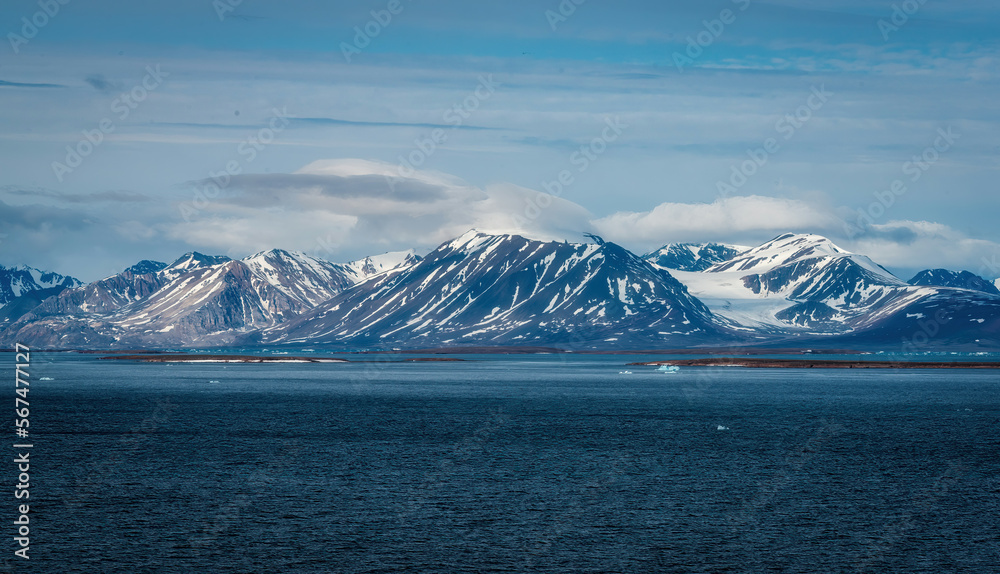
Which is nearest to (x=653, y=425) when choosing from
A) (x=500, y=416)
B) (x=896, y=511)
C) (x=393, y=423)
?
(x=500, y=416)

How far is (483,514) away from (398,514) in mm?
4810

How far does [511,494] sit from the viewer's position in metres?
64.5

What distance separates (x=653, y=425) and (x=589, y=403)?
129 ft

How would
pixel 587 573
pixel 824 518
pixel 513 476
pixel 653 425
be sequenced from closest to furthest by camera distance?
pixel 587 573 < pixel 824 518 < pixel 513 476 < pixel 653 425

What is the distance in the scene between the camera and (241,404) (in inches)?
5871

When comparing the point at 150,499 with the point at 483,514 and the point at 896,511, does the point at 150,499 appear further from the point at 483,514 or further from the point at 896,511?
the point at 896,511

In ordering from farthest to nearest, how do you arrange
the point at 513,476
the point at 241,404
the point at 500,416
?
1. the point at 241,404
2. the point at 500,416
3. the point at 513,476

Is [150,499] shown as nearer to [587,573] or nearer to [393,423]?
[587,573]

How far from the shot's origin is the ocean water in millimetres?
47781

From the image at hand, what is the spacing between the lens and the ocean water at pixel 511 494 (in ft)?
157

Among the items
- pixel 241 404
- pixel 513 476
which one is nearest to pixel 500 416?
pixel 241 404

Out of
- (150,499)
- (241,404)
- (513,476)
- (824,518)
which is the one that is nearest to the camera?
(824,518)

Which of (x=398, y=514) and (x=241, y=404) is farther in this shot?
(x=241, y=404)

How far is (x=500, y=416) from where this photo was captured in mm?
127312
